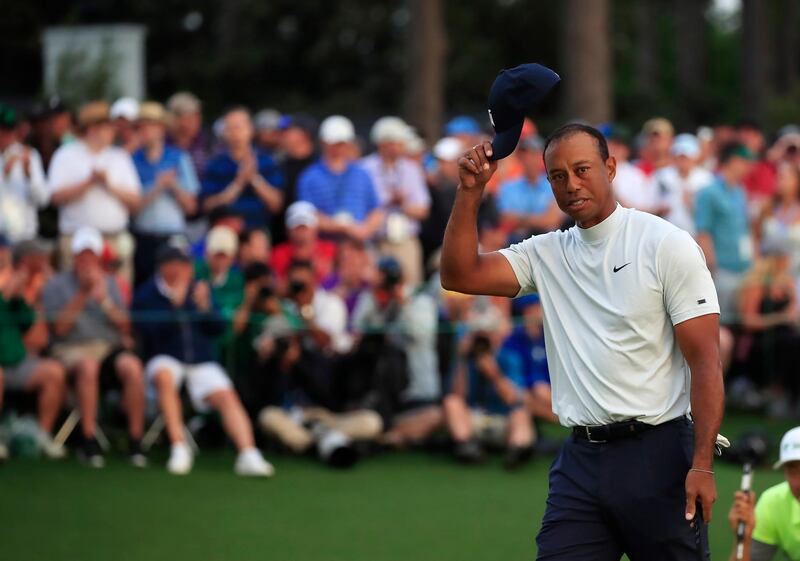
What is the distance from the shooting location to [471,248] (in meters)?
5.25

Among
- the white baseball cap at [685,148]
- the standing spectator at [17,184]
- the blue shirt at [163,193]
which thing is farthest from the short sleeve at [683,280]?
the white baseball cap at [685,148]

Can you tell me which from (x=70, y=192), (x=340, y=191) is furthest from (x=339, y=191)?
(x=70, y=192)

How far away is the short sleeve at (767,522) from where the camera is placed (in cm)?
675

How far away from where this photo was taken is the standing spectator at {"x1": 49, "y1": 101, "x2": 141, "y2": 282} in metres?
12.0

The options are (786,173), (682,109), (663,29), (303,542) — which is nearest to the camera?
(303,542)

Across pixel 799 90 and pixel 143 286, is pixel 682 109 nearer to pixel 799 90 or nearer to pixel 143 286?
pixel 799 90

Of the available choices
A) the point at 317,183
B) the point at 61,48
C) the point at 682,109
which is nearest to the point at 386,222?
the point at 317,183

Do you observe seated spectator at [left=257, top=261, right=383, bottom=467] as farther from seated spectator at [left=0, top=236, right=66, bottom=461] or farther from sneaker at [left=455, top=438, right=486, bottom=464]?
seated spectator at [left=0, top=236, right=66, bottom=461]

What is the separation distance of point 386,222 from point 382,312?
4.62 feet

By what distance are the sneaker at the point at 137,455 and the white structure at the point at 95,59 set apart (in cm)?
688

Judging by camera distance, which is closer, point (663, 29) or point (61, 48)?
point (61, 48)

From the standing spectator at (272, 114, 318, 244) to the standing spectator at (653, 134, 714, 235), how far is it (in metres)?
3.42

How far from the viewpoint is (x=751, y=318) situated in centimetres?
1330

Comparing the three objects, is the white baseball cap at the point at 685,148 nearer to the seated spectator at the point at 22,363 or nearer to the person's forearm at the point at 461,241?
the seated spectator at the point at 22,363
